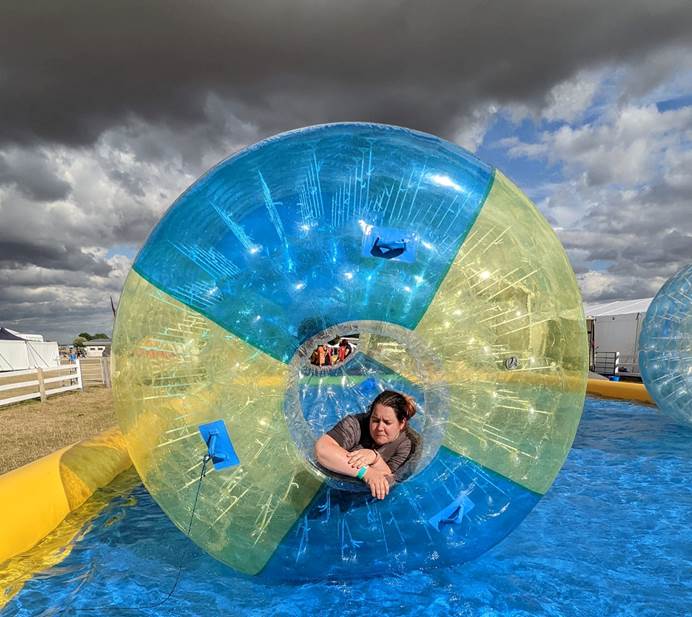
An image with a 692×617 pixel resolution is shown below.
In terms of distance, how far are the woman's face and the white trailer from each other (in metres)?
15.1

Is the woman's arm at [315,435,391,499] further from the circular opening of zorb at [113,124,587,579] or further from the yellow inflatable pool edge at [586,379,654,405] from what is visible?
the yellow inflatable pool edge at [586,379,654,405]

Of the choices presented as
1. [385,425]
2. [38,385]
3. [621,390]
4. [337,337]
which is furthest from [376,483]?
[38,385]

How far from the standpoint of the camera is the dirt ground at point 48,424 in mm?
5793

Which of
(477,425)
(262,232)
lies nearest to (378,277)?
(262,232)

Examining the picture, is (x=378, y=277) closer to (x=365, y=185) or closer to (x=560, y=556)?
(x=365, y=185)

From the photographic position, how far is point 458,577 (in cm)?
291

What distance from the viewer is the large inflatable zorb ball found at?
223 inches

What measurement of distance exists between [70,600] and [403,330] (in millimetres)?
2120

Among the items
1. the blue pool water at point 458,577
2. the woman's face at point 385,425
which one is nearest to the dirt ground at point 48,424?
the blue pool water at point 458,577

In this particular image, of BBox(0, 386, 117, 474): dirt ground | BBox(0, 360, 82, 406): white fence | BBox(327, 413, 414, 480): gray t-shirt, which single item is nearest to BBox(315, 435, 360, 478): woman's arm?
BBox(327, 413, 414, 480): gray t-shirt

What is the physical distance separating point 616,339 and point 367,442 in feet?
57.5

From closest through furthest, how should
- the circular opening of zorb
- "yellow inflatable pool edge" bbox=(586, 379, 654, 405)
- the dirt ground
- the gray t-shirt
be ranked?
the circular opening of zorb
the gray t-shirt
the dirt ground
"yellow inflatable pool edge" bbox=(586, 379, 654, 405)

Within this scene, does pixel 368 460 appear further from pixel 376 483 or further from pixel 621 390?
pixel 621 390

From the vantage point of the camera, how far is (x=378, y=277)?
2.55 meters
